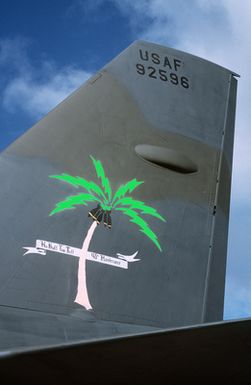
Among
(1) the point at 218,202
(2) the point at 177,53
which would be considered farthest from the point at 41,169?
(2) the point at 177,53

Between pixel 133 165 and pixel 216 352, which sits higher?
Result: pixel 133 165

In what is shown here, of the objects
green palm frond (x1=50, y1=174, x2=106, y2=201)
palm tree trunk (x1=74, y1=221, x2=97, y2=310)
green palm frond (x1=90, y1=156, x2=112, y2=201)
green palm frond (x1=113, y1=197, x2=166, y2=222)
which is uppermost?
green palm frond (x1=90, y1=156, x2=112, y2=201)

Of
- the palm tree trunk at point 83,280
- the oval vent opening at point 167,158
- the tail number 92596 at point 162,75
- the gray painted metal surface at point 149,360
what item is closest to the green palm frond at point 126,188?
the oval vent opening at point 167,158

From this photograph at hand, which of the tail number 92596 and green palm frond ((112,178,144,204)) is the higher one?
the tail number 92596

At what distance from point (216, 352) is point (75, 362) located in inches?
25.3

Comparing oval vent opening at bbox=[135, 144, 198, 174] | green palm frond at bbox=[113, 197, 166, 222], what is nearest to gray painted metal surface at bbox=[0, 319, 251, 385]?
green palm frond at bbox=[113, 197, 166, 222]

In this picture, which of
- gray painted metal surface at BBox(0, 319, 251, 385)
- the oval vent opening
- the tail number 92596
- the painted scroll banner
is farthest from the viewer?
the tail number 92596

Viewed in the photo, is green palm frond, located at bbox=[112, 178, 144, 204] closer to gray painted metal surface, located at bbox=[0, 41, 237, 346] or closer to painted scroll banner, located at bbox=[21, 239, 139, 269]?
gray painted metal surface, located at bbox=[0, 41, 237, 346]

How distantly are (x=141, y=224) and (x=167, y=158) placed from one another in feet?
2.86

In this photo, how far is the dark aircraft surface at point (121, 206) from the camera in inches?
147

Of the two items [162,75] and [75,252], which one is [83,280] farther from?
[162,75]

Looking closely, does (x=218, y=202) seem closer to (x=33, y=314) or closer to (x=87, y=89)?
(x=87, y=89)

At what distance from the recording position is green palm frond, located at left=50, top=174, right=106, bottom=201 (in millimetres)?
4281

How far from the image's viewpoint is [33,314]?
350cm
